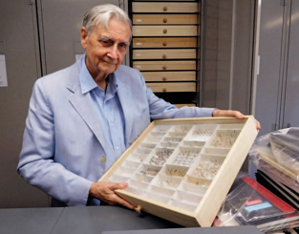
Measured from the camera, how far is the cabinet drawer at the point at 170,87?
91.7 inches

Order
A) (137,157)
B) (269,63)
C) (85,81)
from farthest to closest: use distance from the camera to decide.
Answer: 1. (269,63)
2. (85,81)
3. (137,157)

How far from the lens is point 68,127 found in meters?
1.07

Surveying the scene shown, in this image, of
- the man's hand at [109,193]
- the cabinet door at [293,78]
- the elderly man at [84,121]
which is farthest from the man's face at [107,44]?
the cabinet door at [293,78]

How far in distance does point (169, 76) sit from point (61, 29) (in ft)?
3.37

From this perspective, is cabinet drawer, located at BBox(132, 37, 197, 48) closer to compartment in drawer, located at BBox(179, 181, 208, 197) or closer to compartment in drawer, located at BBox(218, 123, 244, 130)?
compartment in drawer, located at BBox(218, 123, 244, 130)

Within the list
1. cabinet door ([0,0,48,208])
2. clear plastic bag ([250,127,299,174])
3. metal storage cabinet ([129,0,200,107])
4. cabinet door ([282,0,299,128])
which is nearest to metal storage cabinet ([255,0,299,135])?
cabinet door ([282,0,299,128])

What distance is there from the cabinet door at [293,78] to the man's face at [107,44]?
1.62 m

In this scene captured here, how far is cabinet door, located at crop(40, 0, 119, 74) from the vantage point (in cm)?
202

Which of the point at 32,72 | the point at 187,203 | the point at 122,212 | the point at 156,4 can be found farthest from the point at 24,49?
the point at 187,203

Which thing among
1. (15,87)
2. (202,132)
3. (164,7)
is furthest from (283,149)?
(15,87)

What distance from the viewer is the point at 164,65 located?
90.7 inches

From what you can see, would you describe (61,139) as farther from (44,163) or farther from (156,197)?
(156,197)

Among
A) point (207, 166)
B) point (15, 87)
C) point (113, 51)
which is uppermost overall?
point (113, 51)

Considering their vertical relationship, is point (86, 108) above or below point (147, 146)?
above
